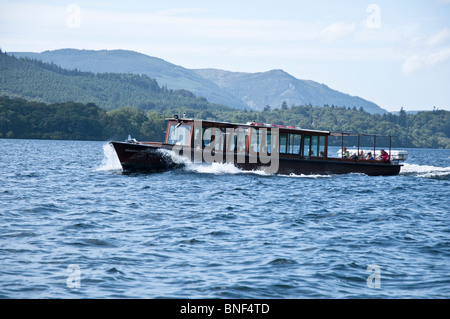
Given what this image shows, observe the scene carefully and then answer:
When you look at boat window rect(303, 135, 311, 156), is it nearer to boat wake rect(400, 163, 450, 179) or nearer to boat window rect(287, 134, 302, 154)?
boat window rect(287, 134, 302, 154)

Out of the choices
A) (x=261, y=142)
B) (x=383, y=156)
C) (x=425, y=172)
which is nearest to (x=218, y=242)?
(x=261, y=142)

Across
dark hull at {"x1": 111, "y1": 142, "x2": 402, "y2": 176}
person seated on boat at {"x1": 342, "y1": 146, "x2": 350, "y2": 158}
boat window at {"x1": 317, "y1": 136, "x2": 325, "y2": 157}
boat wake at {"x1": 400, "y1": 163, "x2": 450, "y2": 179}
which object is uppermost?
boat window at {"x1": 317, "y1": 136, "x2": 325, "y2": 157}

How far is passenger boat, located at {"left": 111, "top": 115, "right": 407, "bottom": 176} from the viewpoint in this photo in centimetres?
3338

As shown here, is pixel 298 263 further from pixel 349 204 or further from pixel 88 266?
pixel 349 204

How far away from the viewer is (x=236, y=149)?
116ft

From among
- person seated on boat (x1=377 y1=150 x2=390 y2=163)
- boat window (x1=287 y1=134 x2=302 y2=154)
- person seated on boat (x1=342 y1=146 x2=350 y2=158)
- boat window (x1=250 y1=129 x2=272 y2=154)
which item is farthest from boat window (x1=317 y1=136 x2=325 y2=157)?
person seated on boat (x1=377 y1=150 x2=390 y2=163)

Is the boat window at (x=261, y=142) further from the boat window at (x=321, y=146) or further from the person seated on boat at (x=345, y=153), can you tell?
the person seated on boat at (x=345, y=153)

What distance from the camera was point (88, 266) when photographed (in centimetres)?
1331

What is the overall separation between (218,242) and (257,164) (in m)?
19.3

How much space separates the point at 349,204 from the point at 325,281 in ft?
42.6

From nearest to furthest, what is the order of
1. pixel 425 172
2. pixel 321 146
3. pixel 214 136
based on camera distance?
pixel 214 136 → pixel 321 146 → pixel 425 172

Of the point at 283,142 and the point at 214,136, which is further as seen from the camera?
the point at 283,142

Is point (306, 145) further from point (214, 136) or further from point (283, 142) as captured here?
point (214, 136)

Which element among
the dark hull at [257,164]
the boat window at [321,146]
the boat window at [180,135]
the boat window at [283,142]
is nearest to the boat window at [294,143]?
the boat window at [283,142]
